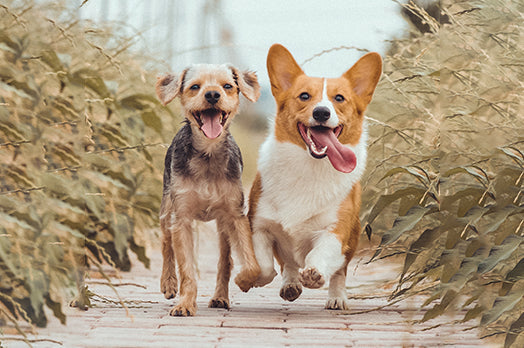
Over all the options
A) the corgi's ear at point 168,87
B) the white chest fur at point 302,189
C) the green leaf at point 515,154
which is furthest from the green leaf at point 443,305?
the corgi's ear at point 168,87

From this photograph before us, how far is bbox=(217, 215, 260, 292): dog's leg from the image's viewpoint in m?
3.46

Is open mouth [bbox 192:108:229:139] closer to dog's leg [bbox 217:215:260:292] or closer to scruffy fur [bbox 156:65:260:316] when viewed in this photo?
scruffy fur [bbox 156:65:260:316]

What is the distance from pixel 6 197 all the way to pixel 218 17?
6.43m

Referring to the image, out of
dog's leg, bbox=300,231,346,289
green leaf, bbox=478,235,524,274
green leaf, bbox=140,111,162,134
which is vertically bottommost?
dog's leg, bbox=300,231,346,289

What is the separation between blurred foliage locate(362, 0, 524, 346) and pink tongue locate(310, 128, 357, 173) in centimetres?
16

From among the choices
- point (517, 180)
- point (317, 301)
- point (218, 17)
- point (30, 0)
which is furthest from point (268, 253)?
point (218, 17)

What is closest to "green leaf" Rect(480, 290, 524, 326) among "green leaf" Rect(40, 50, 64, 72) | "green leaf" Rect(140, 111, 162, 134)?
"green leaf" Rect(40, 50, 64, 72)

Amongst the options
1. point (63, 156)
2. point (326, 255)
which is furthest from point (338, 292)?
point (63, 156)

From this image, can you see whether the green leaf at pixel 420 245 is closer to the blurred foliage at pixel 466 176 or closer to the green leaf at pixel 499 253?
the blurred foliage at pixel 466 176

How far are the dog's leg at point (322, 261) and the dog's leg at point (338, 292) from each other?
0.16 metres

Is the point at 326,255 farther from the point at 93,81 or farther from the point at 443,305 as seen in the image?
the point at 93,81

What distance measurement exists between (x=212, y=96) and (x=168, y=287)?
113 cm

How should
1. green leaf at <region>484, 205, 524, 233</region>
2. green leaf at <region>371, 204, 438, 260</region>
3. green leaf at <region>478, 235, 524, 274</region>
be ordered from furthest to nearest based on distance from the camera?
green leaf at <region>371, 204, 438, 260</region>, green leaf at <region>484, 205, 524, 233</region>, green leaf at <region>478, 235, 524, 274</region>

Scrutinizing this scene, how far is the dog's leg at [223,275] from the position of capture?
12.1 ft
